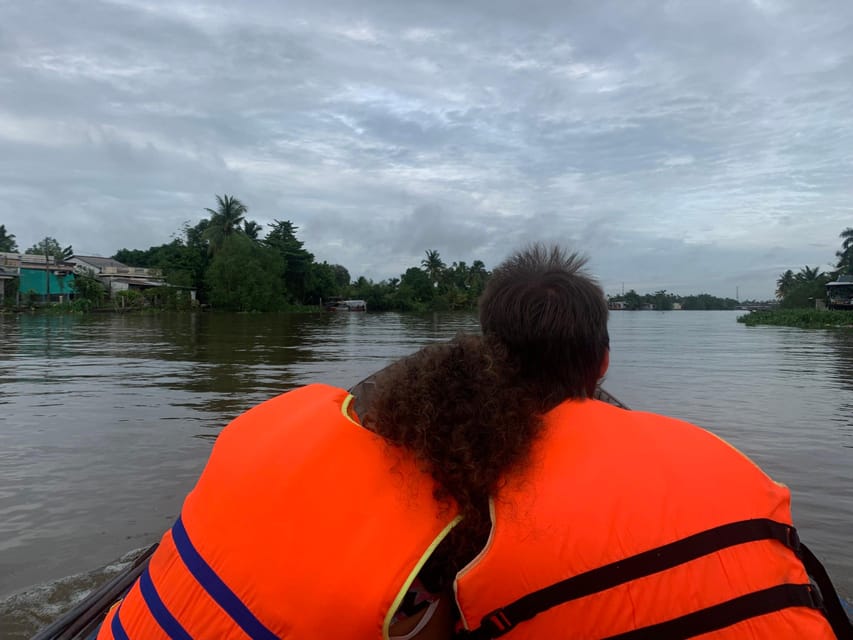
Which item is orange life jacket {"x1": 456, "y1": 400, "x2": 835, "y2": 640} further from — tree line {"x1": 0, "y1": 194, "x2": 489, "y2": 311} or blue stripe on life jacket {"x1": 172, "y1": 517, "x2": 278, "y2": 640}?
tree line {"x1": 0, "y1": 194, "x2": 489, "y2": 311}

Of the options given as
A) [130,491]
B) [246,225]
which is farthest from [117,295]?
[130,491]

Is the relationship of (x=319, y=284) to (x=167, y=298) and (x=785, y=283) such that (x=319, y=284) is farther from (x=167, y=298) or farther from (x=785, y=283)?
(x=785, y=283)

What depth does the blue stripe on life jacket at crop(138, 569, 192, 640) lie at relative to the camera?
3.98 feet

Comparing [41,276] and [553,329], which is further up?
[41,276]

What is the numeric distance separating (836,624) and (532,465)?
722mm

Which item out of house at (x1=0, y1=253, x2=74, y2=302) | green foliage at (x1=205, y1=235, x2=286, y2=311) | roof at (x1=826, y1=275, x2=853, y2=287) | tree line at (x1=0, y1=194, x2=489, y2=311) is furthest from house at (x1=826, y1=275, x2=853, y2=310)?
house at (x1=0, y1=253, x2=74, y2=302)

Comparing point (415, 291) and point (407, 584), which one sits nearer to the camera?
point (407, 584)

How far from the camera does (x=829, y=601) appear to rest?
1282 mm

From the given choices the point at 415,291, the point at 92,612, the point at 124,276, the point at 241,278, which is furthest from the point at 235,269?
the point at 92,612

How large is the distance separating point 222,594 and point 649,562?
31.4 inches

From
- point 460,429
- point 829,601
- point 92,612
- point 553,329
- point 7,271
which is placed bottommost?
point 92,612

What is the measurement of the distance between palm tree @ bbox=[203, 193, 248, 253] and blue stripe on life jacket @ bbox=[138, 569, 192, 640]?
59889mm

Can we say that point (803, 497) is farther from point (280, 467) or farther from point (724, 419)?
point (280, 467)

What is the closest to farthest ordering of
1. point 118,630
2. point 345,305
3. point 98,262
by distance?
point 118,630 → point 98,262 → point 345,305
